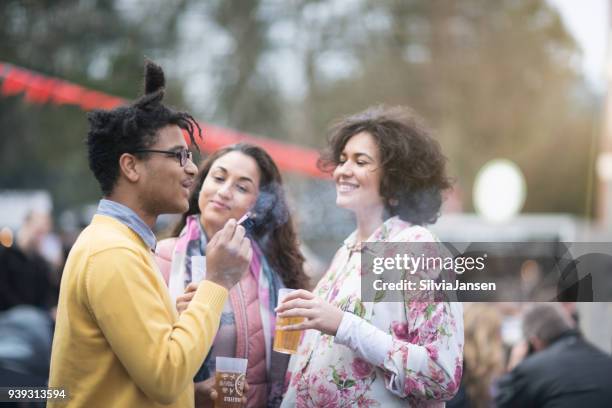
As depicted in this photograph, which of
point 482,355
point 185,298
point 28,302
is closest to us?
point 185,298

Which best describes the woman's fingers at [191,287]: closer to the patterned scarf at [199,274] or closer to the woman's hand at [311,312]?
the patterned scarf at [199,274]

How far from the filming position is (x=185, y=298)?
2551 mm

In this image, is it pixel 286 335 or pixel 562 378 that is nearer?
pixel 286 335

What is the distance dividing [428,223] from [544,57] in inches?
863

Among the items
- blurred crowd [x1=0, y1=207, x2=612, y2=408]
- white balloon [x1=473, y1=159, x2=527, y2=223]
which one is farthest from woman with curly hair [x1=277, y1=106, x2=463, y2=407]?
white balloon [x1=473, y1=159, x2=527, y2=223]

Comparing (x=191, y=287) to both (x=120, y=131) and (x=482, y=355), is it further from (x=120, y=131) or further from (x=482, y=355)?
(x=482, y=355)

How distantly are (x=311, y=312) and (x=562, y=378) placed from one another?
72.6 inches

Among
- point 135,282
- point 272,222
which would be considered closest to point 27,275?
point 272,222

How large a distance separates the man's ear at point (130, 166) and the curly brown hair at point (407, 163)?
92 centimetres

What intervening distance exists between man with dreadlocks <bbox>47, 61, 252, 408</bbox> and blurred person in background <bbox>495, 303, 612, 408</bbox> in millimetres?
1976

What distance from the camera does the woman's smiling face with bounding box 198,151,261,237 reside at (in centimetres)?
286

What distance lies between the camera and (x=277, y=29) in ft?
62.7

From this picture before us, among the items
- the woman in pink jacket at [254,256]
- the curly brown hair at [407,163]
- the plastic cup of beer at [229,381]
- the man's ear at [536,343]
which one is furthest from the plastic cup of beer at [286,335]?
the man's ear at [536,343]

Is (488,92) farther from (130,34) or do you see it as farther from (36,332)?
(36,332)
